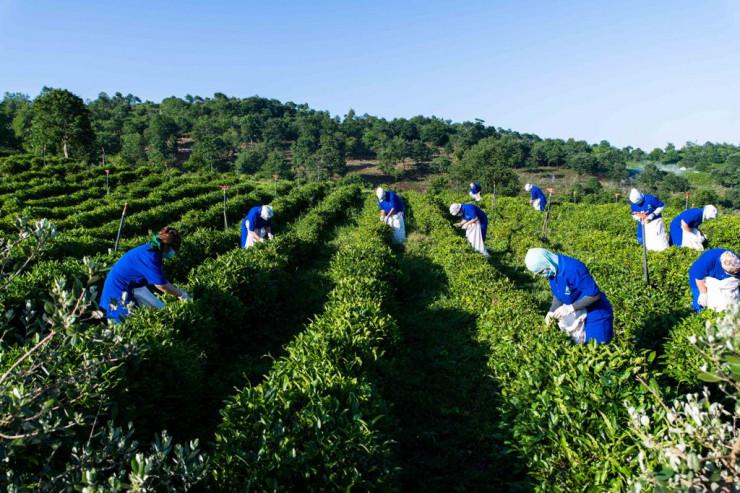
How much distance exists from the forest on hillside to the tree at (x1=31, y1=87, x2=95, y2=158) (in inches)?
3.5

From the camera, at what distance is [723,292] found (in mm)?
5148

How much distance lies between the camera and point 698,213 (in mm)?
8945

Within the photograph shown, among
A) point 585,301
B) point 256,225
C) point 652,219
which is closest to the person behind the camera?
point 585,301

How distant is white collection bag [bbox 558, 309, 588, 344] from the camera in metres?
4.70

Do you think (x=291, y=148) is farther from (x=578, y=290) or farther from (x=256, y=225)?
(x=578, y=290)

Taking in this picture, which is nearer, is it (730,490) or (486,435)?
(730,490)

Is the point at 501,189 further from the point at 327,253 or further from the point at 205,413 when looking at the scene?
the point at 205,413

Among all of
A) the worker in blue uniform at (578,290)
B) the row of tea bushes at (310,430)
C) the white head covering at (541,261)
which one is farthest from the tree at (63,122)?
the worker in blue uniform at (578,290)

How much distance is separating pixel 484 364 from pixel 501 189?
103 feet

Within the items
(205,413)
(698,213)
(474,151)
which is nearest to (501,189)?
(474,151)

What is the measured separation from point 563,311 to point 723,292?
2.24 metres

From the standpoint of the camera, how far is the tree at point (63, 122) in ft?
117

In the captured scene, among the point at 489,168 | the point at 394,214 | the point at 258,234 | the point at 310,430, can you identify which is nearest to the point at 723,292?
the point at 310,430

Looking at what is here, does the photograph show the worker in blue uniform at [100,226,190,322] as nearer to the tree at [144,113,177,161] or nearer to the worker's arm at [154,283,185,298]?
the worker's arm at [154,283,185,298]
